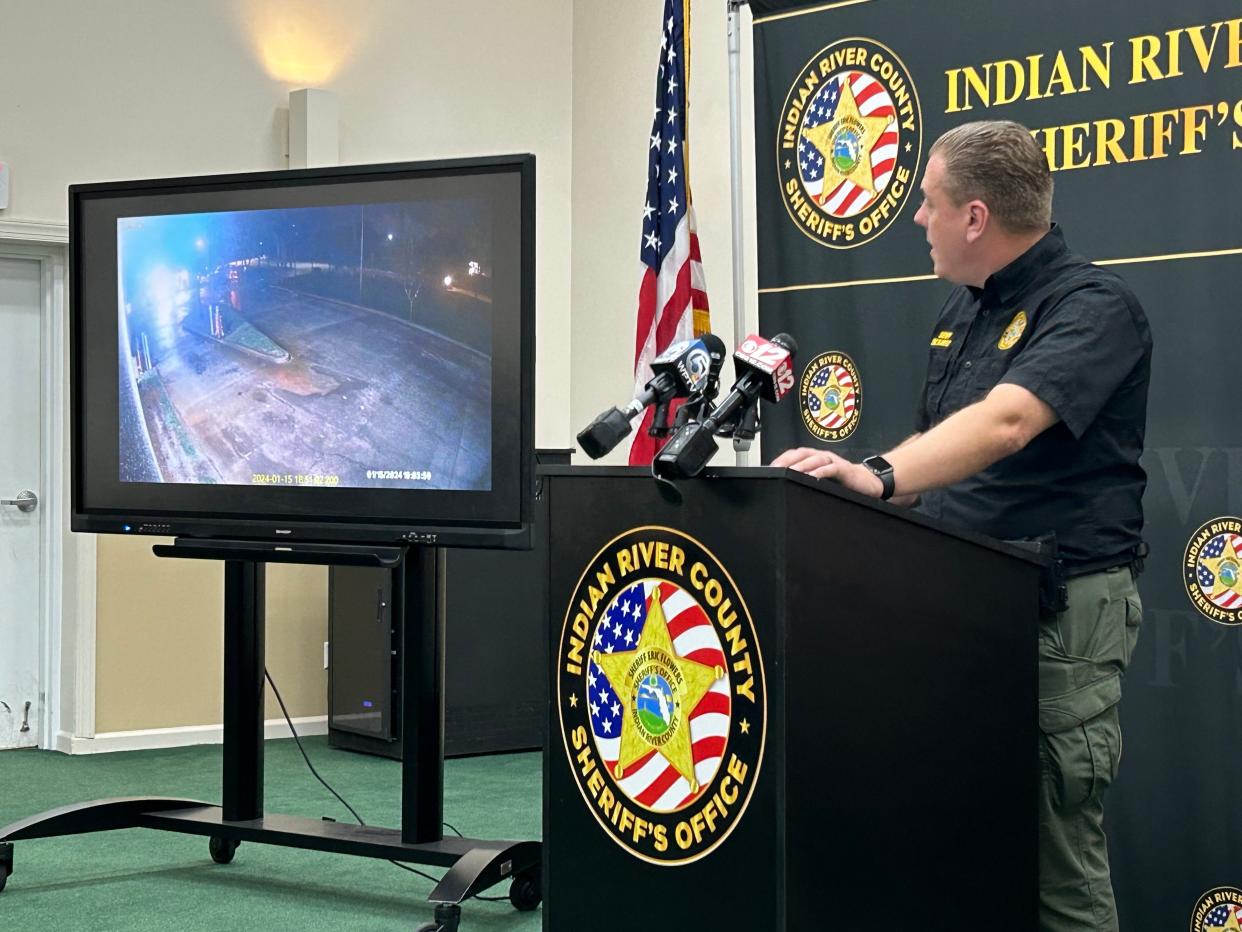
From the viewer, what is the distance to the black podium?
5.74 feet

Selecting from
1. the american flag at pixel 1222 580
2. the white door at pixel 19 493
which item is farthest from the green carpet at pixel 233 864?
the american flag at pixel 1222 580

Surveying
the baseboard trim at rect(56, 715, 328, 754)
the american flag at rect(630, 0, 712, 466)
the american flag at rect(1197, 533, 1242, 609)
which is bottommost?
the baseboard trim at rect(56, 715, 328, 754)

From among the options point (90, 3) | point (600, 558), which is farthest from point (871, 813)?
point (90, 3)

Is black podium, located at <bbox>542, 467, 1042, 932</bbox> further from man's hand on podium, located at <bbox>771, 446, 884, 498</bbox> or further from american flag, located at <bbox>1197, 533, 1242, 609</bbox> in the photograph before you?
american flag, located at <bbox>1197, 533, 1242, 609</bbox>

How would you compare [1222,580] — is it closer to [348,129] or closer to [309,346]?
[309,346]

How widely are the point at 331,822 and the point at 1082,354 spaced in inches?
88.0

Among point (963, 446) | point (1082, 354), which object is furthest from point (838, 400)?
point (963, 446)

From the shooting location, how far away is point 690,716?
1838 mm

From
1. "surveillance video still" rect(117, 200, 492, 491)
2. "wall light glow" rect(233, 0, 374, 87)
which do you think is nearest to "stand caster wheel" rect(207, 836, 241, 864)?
"surveillance video still" rect(117, 200, 492, 491)

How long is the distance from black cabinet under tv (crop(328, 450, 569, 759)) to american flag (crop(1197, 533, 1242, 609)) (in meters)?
3.28

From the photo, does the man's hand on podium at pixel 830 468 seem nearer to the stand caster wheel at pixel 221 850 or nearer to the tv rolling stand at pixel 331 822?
the tv rolling stand at pixel 331 822

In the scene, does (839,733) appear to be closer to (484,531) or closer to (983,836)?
(983,836)

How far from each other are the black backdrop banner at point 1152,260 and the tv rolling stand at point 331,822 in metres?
1.34

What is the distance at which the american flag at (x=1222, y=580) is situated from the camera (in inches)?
127
